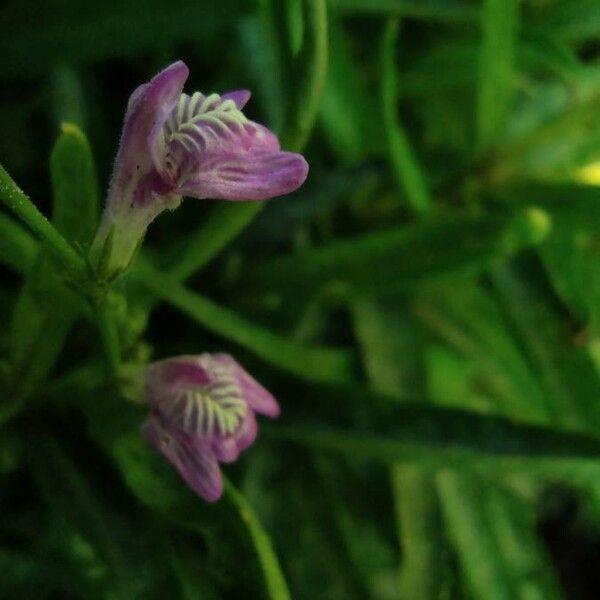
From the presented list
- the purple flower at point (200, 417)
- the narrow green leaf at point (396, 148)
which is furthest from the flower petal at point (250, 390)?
the narrow green leaf at point (396, 148)

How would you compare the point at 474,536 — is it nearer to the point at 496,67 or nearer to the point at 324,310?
the point at 324,310

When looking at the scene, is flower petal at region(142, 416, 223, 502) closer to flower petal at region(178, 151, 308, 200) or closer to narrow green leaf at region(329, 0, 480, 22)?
flower petal at region(178, 151, 308, 200)

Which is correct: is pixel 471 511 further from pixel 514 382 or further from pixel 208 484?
pixel 208 484

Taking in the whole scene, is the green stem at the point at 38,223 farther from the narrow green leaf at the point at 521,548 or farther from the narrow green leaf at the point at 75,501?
the narrow green leaf at the point at 521,548

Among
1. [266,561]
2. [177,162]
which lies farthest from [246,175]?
[266,561]

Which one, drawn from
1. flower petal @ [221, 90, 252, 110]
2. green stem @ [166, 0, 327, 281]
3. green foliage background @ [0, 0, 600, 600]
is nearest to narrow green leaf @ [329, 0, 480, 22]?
green foliage background @ [0, 0, 600, 600]

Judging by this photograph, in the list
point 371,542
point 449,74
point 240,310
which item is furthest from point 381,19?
point 371,542

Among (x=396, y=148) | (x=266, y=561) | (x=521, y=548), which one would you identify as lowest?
(x=521, y=548)

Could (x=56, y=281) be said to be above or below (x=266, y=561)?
above
